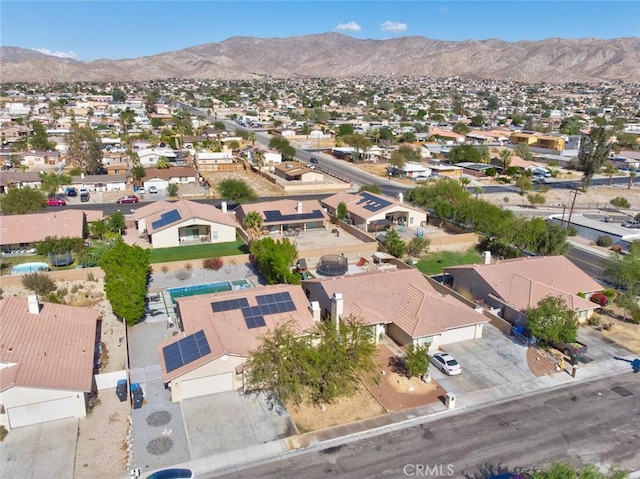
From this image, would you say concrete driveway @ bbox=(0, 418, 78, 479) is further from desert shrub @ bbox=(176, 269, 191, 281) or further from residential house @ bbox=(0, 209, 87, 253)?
residential house @ bbox=(0, 209, 87, 253)

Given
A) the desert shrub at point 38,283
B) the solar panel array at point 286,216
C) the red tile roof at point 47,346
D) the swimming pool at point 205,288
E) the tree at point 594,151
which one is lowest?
the swimming pool at point 205,288

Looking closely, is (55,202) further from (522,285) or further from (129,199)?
(522,285)

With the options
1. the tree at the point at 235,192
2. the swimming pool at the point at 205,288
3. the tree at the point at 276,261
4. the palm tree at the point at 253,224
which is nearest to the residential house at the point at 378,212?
the tree at the point at 235,192

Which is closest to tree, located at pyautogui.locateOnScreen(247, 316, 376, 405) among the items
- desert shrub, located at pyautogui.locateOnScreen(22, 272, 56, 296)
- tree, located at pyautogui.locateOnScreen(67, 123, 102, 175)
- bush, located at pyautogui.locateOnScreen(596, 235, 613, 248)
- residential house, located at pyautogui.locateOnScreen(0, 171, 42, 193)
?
desert shrub, located at pyautogui.locateOnScreen(22, 272, 56, 296)

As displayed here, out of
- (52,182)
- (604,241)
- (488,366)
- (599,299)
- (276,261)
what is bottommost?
(52,182)

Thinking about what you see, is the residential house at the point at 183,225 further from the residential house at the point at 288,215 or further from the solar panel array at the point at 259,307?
the solar panel array at the point at 259,307

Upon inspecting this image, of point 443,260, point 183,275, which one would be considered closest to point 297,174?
point 443,260

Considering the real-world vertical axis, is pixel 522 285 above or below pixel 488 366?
above

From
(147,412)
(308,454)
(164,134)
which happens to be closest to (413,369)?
(308,454)
